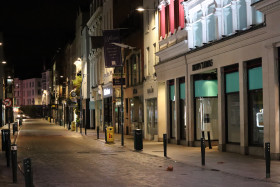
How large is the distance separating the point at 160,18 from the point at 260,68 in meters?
14.5

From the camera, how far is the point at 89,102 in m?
68.8

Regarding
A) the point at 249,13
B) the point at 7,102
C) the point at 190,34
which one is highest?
the point at 190,34

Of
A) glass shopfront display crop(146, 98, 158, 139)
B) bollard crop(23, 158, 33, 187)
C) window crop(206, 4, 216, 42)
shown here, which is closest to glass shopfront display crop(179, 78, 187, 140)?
window crop(206, 4, 216, 42)

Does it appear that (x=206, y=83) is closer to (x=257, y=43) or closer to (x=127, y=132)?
(x=257, y=43)

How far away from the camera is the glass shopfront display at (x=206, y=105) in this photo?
2884cm

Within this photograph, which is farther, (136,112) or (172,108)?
(136,112)

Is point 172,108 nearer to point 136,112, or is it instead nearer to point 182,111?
→ point 182,111

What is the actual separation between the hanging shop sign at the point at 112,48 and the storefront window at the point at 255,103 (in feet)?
59.3

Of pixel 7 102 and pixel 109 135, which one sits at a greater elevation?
pixel 7 102

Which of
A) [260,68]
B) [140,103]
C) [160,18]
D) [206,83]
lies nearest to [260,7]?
[260,68]

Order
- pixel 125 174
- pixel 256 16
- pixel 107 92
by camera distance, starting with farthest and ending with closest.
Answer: pixel 107 92, pixel 256 16, pixel 125 174

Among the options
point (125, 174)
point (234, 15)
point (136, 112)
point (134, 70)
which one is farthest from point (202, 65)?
point (134, 70)

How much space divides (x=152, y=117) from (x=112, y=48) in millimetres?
6470

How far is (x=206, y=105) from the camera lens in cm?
2911
